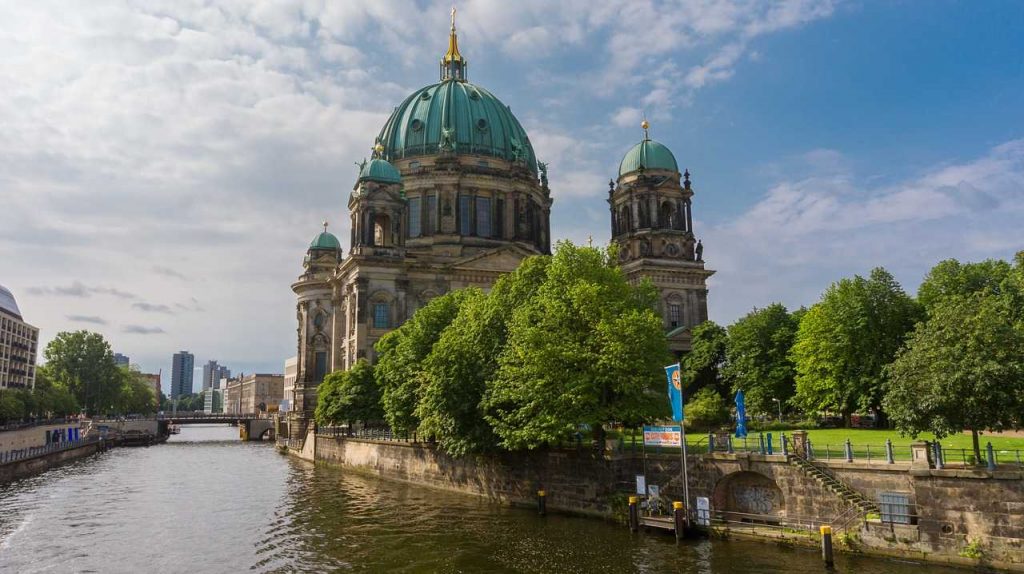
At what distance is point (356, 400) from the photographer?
69.4m

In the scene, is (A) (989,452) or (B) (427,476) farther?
(B) (427,476)

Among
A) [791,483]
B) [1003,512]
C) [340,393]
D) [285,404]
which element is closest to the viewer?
[1003,512]

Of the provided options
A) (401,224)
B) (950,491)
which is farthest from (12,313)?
(950,491)

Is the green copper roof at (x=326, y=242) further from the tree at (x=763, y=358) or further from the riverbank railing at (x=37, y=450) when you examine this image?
the tree at (x=763, y=358)

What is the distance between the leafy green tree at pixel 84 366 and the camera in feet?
439

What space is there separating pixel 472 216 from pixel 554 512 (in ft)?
200

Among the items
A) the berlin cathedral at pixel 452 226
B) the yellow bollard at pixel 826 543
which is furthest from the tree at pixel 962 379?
the berlin cathedral at pixel 452 226

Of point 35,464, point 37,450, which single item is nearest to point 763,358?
point 35,464

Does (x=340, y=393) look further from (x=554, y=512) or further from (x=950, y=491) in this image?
(x=950, y=491)

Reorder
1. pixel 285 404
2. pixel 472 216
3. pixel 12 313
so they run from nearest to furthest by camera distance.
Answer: pixel 472 216
pixel 285 404
pixel 12 313

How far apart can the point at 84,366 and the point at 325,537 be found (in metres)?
120

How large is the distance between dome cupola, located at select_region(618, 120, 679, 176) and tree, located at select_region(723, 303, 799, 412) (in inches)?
962

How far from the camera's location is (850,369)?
51625 millimetres

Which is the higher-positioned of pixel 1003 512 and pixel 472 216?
pixel 472 216
